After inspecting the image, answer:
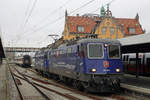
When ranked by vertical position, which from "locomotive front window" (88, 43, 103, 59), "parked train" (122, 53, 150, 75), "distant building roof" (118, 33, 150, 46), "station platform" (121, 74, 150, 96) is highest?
"distant building roof" (118, 33, 150, 46)

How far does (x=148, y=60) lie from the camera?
81.4 ft

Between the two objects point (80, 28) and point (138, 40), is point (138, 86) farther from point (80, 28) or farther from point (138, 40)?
point (80, 28)

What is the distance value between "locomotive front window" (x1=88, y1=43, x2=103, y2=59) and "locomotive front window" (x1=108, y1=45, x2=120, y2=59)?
52cm

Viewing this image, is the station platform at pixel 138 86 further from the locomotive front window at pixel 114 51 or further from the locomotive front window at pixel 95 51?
the locomotive front window at pixel 95 51

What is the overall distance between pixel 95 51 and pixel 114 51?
1.12 meters

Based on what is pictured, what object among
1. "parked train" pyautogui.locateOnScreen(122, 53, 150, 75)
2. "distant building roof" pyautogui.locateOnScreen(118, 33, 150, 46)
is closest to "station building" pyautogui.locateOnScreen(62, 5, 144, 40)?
"parked train" pyautogui.locateOnScreen(122, 53, 150, 75)

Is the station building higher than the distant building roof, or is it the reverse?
the station building

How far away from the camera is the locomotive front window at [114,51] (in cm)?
1283

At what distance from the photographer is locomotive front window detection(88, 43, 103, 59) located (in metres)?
12.6

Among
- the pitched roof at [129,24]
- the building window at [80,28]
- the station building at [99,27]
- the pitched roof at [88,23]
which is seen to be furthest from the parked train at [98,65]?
the pitched roof at [129,24]

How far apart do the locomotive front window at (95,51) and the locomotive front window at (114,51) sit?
20.6 inches

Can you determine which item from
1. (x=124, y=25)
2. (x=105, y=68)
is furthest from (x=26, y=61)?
(x=105, y=68)

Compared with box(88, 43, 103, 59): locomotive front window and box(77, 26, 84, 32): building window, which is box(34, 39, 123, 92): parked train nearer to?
box(88, 43, 103, 59): locomotive front window

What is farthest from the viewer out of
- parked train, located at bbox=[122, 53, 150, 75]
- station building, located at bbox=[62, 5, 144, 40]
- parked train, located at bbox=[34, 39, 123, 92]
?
station building, located at bbox=[62, 5, 144, 40]
